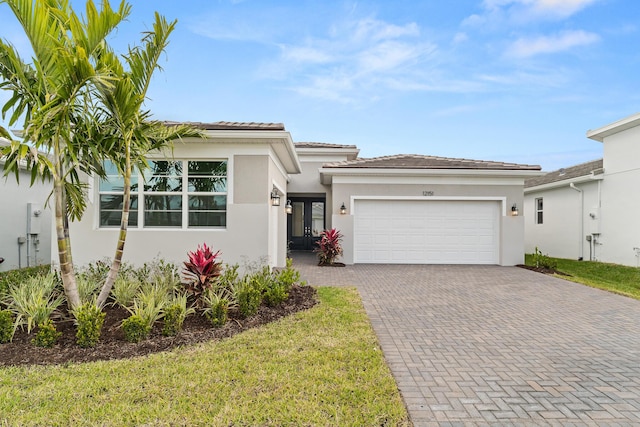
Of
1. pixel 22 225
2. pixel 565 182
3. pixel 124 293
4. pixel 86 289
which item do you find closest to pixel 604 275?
pixel 565 182

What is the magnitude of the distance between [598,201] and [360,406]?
1575cm

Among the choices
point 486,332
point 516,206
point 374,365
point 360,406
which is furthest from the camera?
point 516,206

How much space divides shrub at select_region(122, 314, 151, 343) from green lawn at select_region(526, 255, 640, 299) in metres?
10.4

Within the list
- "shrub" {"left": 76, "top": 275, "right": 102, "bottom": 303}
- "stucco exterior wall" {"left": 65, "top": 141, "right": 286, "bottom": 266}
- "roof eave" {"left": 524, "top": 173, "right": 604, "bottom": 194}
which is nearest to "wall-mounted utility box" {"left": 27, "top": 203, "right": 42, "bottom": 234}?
"stucco exterior wall" {"left": 65, "top": 141, "right": 286, "bottom": 266}

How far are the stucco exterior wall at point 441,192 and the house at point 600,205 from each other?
4.14 meters

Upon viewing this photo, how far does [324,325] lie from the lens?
5.48 m

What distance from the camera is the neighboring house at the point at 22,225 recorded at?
10938 mm

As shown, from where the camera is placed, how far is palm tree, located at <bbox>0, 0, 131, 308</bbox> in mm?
4465

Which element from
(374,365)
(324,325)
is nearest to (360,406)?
(374,365)

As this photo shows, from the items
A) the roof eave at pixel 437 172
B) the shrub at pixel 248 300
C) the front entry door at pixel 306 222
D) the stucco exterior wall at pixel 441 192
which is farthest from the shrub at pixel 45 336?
the front entry door at pixel 306 222

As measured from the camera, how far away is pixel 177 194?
8305 mm

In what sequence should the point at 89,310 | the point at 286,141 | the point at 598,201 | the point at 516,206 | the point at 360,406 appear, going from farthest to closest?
the point at 598,201
the point at 516,206
the point at 286,141
the point at 89,310
the point at 360,406

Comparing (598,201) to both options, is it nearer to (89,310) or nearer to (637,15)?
(637,15)

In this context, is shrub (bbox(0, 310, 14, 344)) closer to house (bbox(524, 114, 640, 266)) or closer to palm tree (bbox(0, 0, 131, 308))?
palm tree (bbox(0, 0, 131, 308))
